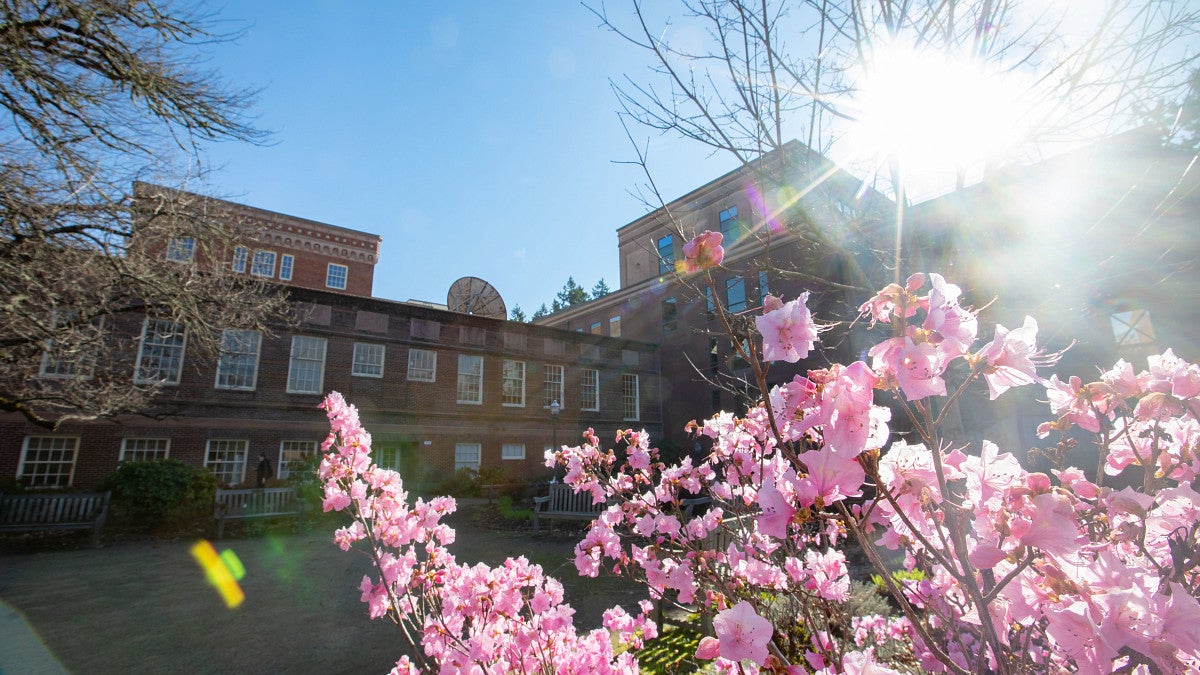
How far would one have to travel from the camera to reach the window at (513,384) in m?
20.0

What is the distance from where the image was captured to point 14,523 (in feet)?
31.8

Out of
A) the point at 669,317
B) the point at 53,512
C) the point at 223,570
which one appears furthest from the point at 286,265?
the point at 223,570

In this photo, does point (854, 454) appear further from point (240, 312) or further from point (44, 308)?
point (240, 312)

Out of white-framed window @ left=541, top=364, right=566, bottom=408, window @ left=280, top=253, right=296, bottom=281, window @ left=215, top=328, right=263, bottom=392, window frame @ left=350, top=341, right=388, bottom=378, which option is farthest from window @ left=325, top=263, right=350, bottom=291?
white-framed window @ left=541, top=364, right=566, bottom=408

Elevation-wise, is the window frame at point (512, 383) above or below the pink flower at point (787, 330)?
above

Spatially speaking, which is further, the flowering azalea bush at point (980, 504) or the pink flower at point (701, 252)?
the pink flower at point (701, 252)

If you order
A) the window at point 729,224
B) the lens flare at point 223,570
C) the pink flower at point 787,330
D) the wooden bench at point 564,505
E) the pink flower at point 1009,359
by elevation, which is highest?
the window at point 729,224

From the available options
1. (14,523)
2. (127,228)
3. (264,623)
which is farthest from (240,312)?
(14,523)

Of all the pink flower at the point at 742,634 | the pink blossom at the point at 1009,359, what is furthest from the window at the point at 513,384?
the pink blossom at the point at 1009,359

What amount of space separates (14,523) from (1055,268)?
56.1 feet

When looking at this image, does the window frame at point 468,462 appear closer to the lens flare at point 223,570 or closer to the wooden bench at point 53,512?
the lens flare at point 223,570

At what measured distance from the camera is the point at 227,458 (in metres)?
14.7

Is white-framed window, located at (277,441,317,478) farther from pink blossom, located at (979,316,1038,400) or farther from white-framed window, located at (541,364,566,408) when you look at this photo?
pink blossom, located at (979,316,1038,400)

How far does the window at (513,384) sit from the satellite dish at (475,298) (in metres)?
2.32
